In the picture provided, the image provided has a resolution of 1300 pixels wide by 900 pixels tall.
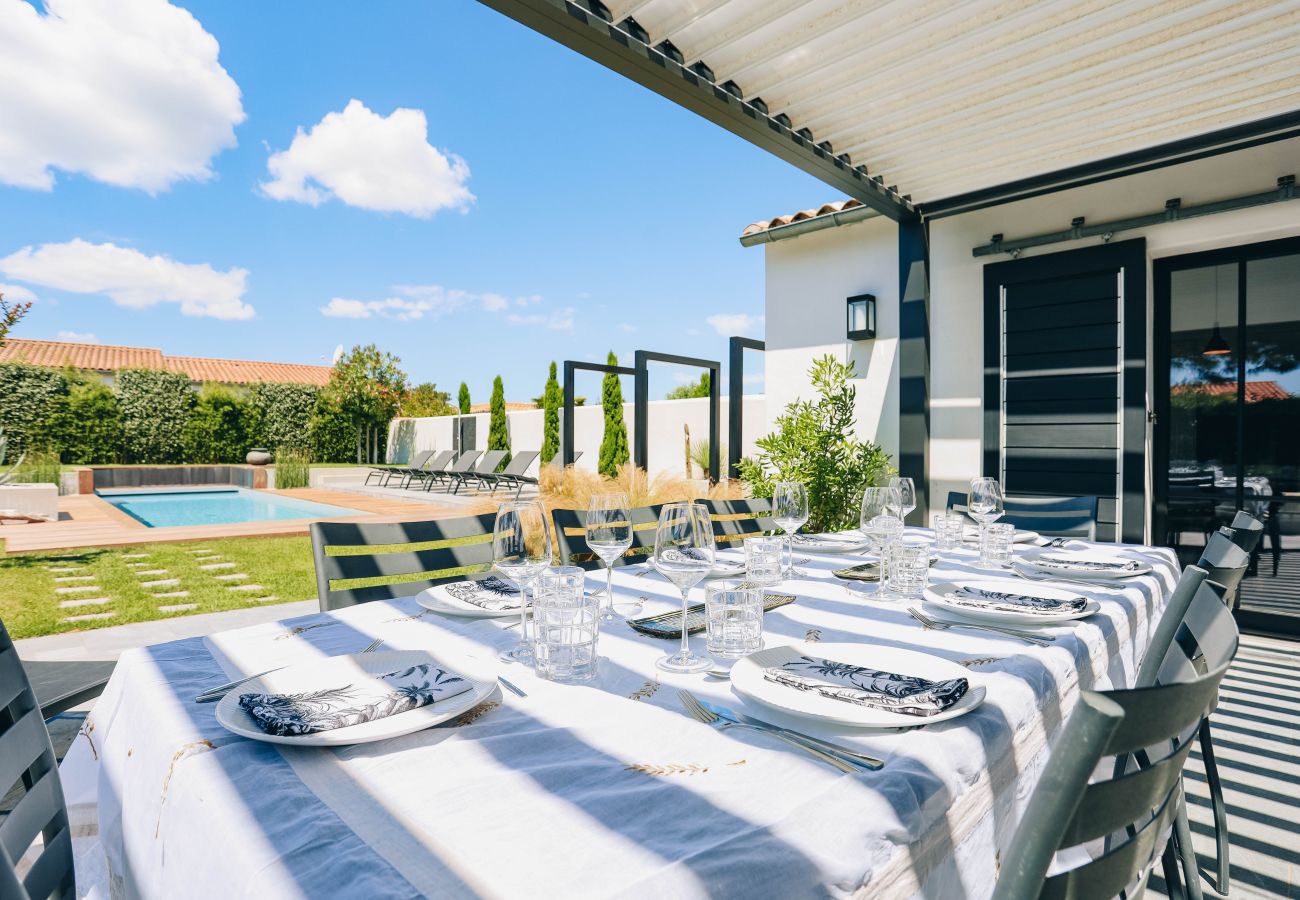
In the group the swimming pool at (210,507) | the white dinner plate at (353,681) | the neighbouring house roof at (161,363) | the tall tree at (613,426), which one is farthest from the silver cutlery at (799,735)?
the neighbouring house roof at (161,363)

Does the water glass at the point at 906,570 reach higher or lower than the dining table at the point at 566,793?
higher

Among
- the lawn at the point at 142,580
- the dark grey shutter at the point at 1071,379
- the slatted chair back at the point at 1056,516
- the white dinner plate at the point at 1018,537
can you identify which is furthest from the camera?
the dark grey shutter at the point at 1071,379

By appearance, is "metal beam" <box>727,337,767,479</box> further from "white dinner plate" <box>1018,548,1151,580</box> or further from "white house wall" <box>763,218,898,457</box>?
"white dinner plate" <box>1018,548,1151,580</box>

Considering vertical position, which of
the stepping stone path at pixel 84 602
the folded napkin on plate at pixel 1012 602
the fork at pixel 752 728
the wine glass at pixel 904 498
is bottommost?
the stepping stone path at pixel 84 602

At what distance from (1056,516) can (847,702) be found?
9.03 feet

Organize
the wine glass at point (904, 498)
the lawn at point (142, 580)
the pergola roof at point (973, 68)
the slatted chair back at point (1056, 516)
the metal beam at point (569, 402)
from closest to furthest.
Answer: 1. the wine glass at point (904, 498)
2. the pergola roof at point (973, 68)
3. the slatted chair back at point (1056, 516)
4. the lawn at point (142, 580)
5. the metal beam at point (569, 402)

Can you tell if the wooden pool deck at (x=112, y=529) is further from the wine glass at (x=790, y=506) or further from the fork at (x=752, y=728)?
the fork at (x=752, y=728)

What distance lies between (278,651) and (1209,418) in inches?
→ 211

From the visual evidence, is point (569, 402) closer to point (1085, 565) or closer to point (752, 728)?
point (1085, 565)

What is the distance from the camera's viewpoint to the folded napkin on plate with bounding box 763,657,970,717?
0.80 m

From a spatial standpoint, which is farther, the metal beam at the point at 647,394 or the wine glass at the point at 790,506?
the metal beam at the point at 647,394

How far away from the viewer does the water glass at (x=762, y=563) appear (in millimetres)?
1512

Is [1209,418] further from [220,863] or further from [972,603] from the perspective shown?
[220,863]

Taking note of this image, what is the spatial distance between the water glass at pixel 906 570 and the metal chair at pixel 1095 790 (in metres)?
0.95
